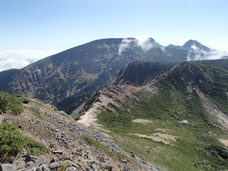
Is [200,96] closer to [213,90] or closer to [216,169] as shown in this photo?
[213,90]

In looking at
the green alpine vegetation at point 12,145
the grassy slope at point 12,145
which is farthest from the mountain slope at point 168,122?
the green alpine vegetation at point 12,145

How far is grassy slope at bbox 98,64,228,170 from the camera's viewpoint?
58.4m

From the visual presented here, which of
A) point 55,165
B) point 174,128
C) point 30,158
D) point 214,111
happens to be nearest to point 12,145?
point 30,158

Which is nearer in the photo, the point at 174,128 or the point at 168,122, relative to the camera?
the point at 174,128

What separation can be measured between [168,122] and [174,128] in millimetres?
13604

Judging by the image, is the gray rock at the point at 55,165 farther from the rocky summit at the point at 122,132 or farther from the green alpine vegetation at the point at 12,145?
the green alpine vegetation at the point at 12,145

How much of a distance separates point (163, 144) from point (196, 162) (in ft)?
45.5

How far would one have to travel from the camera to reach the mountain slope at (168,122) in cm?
6138

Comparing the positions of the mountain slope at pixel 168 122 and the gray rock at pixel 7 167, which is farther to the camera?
the mountain slope at pixel 168 122

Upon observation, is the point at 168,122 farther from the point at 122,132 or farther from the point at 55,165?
the point at 55,165

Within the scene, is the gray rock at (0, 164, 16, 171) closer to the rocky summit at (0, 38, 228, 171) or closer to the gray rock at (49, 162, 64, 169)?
the rocky summit at (0, 38, 228, 171)

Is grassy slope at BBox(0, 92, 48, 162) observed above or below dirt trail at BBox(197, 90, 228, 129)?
above

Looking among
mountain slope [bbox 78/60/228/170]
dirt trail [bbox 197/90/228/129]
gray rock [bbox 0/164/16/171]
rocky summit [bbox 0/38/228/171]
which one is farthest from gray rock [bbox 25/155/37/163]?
dirt trail [bbox 197/90/228/129]

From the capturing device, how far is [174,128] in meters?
109
